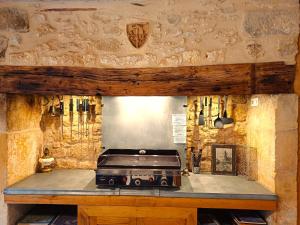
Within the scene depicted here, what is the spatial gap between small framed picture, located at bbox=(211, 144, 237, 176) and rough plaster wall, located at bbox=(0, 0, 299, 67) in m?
0.89

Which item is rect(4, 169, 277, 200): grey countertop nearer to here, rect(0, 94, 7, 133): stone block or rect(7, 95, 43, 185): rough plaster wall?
rect(7, 95, 43, 185): rough plaster wall

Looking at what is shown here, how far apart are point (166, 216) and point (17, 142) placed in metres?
1.40

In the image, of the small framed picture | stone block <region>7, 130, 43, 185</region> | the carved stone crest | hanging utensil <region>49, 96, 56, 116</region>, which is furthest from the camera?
hanging utensil <region>49, 96, 56, 116</region>

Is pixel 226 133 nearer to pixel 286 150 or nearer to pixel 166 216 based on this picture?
pixel 286 150

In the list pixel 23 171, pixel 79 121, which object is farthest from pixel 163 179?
pixel 23 171

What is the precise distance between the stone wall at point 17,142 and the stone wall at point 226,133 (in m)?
1.51

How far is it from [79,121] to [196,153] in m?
1.22

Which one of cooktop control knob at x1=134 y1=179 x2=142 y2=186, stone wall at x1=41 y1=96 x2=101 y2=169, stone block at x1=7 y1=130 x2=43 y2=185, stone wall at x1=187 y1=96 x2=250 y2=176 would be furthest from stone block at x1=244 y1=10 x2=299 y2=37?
stone block at x1=7 y1=130 x2=43 y2=185

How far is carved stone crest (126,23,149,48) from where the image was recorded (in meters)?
1.95

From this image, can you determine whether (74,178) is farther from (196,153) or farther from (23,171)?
(196,153)

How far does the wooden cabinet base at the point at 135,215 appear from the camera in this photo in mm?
1874

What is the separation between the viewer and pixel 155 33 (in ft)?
6.40

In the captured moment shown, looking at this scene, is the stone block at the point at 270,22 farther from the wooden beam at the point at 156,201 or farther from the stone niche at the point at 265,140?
the wooden beam at the point at 156,201

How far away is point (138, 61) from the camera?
6.42 ft
